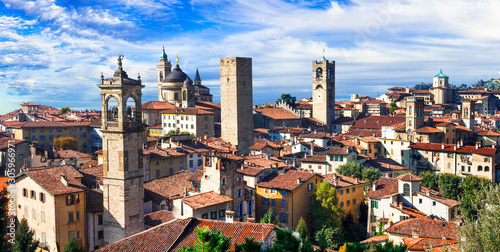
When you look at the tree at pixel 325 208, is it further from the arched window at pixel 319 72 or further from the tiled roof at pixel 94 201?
the arched window at pixel 319 72

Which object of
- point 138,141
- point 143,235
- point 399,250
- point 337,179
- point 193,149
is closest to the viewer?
point 399,250

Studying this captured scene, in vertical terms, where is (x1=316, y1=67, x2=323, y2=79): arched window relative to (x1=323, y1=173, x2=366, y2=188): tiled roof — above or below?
above

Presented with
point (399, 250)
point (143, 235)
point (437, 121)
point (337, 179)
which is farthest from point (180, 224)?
point (437, 121)

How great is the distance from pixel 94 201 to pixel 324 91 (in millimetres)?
73509

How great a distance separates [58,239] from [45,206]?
7.11 ft

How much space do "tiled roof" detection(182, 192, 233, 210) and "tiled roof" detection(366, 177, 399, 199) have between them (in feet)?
47.1

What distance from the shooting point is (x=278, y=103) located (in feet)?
353

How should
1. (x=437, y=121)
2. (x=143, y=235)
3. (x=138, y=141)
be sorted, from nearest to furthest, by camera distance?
(x=143, y=235)
(x=138, y=141)
(x=437, y=121)

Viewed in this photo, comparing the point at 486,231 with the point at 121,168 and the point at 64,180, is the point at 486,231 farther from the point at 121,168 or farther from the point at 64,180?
the point at 64,180

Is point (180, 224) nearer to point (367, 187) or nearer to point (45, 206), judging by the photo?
point (45, 206)

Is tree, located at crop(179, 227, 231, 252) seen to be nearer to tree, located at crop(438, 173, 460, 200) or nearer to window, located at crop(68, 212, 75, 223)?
window, located at crop(68, 212, 75, 223)

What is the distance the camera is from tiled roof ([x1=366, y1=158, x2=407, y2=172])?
2232 inches

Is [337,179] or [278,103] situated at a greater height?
[278,103]

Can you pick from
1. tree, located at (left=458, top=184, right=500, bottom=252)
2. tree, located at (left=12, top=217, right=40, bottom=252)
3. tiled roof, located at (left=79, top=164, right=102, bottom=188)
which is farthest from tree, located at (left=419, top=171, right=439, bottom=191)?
tree, located at (left=12, top=217, right=40, bottom=252)
